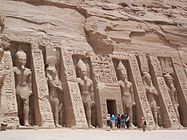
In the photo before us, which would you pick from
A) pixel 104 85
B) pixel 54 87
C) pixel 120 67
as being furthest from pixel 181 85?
pixel 54 87

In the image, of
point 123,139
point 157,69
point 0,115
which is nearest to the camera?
point 123,139

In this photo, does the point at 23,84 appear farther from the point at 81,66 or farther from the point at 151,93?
the point at 151,93

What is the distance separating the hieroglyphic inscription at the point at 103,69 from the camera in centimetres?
1960

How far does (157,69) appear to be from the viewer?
2198cm

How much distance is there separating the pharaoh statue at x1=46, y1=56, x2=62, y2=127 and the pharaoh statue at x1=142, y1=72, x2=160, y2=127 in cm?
510

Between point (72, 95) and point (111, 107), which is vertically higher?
point (72, 95)

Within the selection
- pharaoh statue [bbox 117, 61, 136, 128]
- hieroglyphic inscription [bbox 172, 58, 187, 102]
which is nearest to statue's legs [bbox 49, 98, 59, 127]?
pharaoh statue [bbox 117, 61, 136, 128]

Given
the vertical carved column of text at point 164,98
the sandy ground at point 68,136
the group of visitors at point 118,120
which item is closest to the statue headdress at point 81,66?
the group of visitors at point 118,120

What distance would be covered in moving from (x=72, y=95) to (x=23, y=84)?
2257mm

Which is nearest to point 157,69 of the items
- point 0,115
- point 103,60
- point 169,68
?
point 169,68

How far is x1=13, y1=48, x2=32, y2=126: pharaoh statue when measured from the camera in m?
17.1

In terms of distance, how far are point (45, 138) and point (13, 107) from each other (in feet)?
16.8

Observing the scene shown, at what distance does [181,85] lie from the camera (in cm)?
2241

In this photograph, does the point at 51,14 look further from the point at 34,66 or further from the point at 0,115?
the point at 0,115
